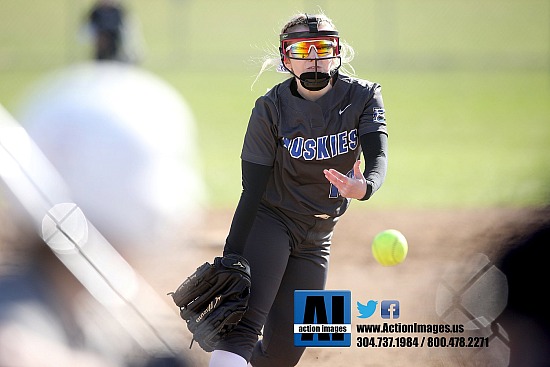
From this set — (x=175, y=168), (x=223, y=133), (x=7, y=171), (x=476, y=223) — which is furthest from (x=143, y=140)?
(x=223, y=133)

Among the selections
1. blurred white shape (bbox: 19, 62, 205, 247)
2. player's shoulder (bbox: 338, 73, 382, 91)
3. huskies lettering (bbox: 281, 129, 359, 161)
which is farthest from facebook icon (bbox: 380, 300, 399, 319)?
player's shoulder (bbox: 338, 73, 382, 91)

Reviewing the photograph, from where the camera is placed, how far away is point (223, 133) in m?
14.6

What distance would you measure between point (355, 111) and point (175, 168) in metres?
1.03

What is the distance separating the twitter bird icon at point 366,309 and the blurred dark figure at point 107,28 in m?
9.43

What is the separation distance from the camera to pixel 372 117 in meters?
3.78

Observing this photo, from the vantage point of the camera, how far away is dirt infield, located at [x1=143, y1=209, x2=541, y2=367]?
16.7 feet

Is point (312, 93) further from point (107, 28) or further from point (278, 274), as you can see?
point (107, 28)

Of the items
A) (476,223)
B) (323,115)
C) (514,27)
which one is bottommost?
(514,27)

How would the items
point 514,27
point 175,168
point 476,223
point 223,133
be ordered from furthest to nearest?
1. point 514,27
2. point 223,133
3. point 476,223
4. point 175,168

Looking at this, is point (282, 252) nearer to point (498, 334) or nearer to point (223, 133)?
point (498, 334)

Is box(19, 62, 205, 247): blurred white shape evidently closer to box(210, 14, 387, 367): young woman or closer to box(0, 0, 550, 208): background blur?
box(210, 14, 387, 367): young woman

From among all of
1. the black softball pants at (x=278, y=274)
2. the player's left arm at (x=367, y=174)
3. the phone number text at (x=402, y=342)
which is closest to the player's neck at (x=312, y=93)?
the player's left arm at (x=367, y=174)

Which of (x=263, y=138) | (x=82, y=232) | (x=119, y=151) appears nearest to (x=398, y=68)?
(x=263, y=138)

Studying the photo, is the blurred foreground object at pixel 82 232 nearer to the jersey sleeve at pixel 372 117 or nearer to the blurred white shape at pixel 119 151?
the blurred white shape at pixel 119 151
